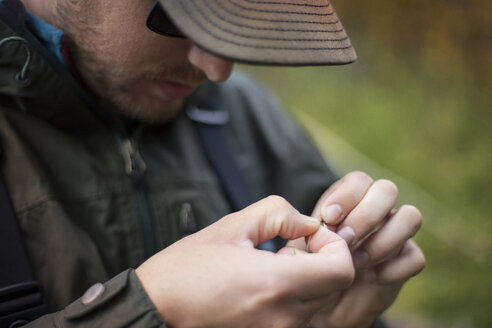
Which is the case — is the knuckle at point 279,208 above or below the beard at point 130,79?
below

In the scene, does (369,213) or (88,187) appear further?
(88,187)

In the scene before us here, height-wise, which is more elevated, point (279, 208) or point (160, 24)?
point (160, 24)

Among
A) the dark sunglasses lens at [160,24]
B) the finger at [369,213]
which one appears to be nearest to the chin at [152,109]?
the dark sunglasses lens at [160,24]

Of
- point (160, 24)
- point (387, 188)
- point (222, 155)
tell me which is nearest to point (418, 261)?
point (387, 188)

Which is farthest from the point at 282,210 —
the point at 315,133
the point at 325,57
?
the point at 315,133

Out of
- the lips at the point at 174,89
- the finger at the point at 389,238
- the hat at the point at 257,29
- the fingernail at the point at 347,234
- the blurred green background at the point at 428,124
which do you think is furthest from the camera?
the blurred green background at the point at 428,124

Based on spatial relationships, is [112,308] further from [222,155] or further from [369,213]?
[222,155]

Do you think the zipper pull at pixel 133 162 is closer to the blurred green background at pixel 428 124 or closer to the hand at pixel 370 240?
the hand at pixel 370 240

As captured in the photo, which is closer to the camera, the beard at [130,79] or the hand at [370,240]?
the hand at [370,240]

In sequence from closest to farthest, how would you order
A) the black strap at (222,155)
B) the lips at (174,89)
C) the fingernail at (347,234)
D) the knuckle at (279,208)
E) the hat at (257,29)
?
1. the hat at (257,29)
2. the knuckle at (279,208)
3. the fingernail at (347,234)
4. the lips at (174,89)
5. the black strap at (222,155)
